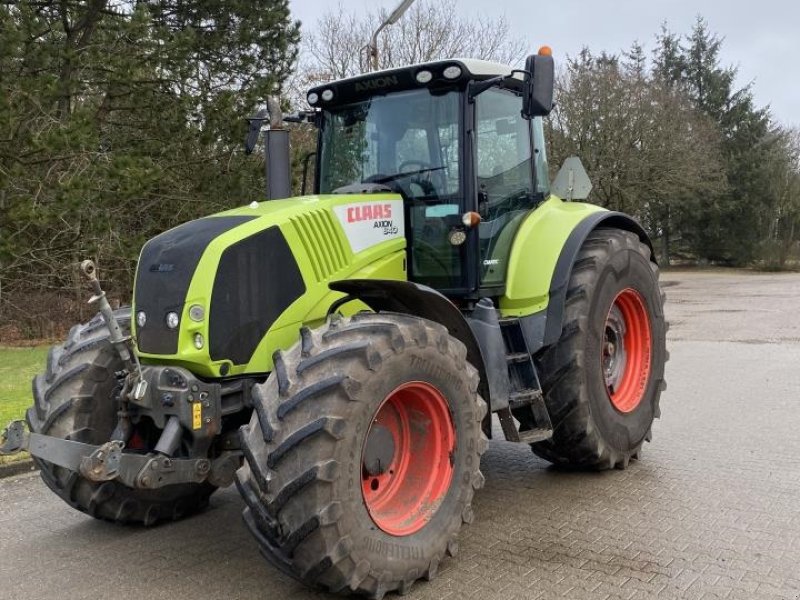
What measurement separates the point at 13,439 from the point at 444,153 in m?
2.87

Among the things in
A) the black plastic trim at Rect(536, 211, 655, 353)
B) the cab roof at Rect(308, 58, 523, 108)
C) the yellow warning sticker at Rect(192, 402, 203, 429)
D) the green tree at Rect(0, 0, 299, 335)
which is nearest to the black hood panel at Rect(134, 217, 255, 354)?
the yellow warning sticker at Rect(192, 402, 203, 429)

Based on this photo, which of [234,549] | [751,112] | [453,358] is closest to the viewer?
[453,358]

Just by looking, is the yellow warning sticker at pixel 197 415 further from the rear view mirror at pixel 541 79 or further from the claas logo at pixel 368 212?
the rear view mirror at pixel 541 79

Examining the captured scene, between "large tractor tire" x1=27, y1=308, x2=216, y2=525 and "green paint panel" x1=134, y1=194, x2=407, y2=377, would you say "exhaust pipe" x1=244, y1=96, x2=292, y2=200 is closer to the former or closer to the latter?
"green paint panel" x1=134, y1=194, x2=407, y2=377

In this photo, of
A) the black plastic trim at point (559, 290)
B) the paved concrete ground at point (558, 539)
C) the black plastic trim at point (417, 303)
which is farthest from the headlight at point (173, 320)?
the black plastic trim at point (559, 290)

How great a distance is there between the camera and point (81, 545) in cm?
430

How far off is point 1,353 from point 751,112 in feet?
137

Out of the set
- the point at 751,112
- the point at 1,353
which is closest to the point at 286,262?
the point at 1,353

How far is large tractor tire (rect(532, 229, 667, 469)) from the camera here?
193 inches

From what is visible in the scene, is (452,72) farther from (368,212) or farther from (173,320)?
(173,320)

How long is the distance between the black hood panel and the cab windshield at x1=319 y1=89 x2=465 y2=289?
1.17m

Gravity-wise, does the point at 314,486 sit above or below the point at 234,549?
above

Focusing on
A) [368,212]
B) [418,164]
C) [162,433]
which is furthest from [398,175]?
[162,433]

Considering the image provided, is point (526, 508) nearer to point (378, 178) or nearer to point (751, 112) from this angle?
point (378, 178)
